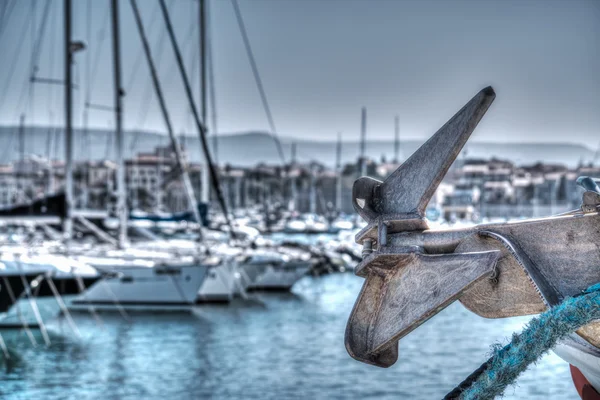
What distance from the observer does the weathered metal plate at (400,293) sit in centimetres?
532

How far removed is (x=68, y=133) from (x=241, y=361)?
1097 centimetres

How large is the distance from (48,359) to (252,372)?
5371 mm

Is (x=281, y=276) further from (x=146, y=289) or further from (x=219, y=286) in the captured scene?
(x=146, y=289)

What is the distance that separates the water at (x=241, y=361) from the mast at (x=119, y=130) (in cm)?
309

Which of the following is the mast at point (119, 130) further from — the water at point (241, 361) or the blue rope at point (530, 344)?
the blue rope at point (530, 344)

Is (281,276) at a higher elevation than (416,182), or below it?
below

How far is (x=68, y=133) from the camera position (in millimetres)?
31875

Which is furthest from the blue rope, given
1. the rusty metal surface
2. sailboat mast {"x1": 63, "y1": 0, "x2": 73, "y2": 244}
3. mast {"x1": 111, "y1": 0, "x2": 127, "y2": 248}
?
mast {"x1": 111, "y1": 0, "x2": 127, "y2": 248}

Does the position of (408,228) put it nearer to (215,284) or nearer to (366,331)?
(366,331)

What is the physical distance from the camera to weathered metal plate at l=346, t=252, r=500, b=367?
5316mm

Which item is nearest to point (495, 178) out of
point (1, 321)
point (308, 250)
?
point (308, 250)

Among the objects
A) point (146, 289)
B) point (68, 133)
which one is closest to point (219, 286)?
point (146, 289)

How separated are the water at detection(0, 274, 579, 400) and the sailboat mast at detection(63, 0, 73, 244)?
3.24 metres

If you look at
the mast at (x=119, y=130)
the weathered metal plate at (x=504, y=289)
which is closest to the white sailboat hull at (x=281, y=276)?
the mast at (x=119, y=130)
